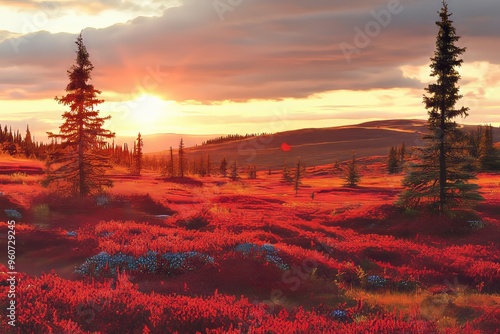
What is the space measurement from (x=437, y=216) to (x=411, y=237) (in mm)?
4072

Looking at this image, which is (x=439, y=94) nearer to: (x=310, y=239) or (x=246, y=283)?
(x=310, y=239)

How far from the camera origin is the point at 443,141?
2908cm

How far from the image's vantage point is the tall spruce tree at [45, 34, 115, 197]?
31.8 metres

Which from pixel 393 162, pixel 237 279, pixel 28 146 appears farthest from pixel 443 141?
pixel 28 146

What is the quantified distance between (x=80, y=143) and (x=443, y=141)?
85.5 ft

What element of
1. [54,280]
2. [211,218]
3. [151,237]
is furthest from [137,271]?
[211,218]

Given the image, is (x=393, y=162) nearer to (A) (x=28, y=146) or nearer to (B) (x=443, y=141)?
(B) (x=443, y=141)

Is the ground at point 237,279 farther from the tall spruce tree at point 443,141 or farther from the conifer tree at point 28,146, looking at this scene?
the conifer tree at point 28,146

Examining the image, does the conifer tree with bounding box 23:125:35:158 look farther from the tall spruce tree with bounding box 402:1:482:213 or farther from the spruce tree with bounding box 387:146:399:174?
the tall spruce tree with bounding box 402:1:482:213

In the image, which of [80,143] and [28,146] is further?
[28,146]

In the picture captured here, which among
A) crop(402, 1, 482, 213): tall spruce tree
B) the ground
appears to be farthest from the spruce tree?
the ground

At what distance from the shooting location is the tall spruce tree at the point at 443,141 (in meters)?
28.9

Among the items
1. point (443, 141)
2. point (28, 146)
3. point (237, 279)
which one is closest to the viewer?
point (237, 279)

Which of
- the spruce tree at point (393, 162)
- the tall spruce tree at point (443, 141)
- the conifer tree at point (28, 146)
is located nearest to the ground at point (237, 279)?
the tall spruce tree at point (443, 141)
